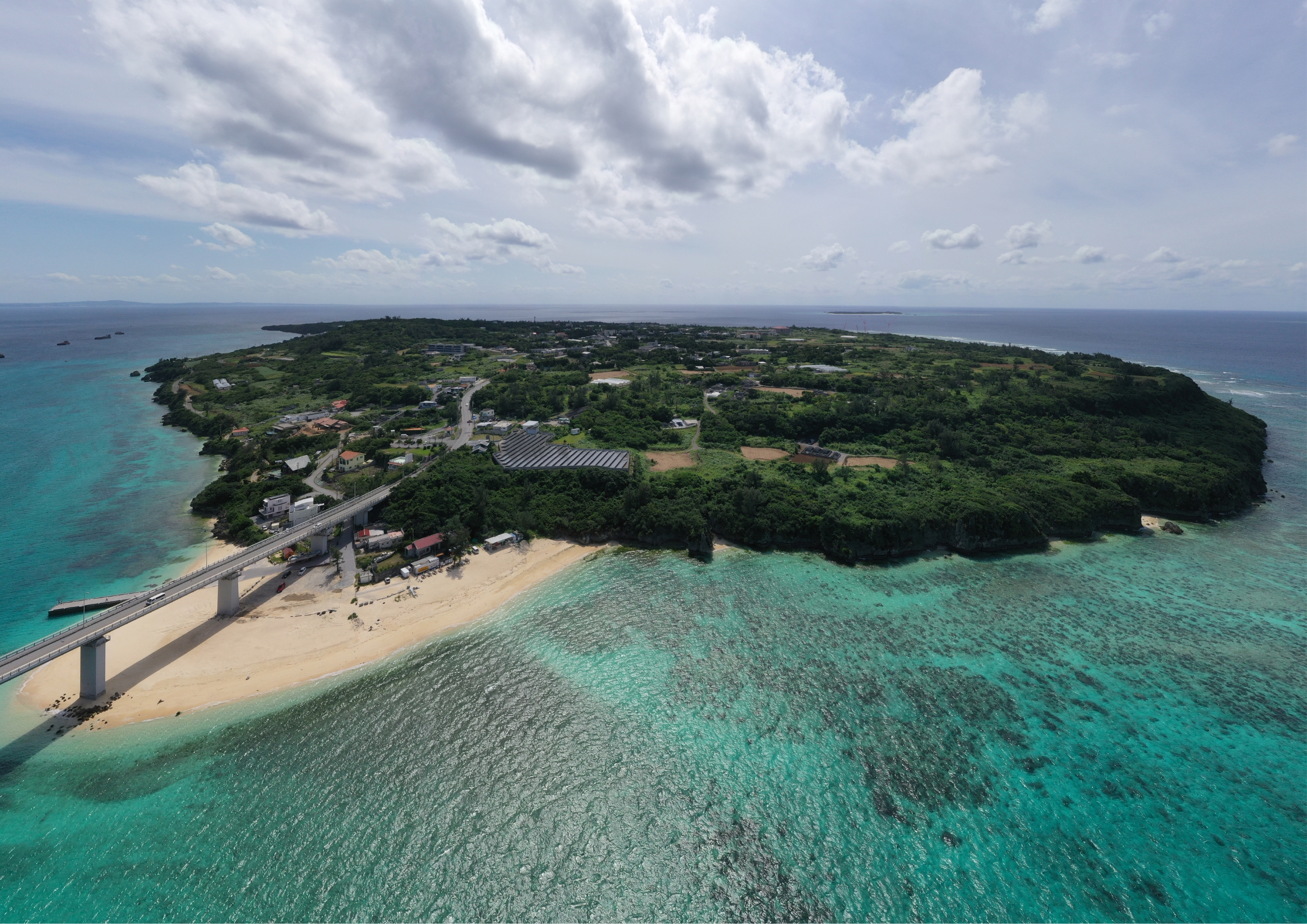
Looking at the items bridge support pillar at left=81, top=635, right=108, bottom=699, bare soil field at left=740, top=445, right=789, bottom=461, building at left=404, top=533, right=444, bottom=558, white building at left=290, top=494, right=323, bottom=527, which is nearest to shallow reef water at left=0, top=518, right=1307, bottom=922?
bridge support pillar at left=81, top=635, right=108, bottom=699

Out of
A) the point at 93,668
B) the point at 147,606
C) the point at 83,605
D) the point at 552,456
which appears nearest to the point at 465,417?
the point at 552,456

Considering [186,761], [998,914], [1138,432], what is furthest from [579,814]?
[1138,432]

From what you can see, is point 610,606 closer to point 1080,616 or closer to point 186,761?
point 186,761

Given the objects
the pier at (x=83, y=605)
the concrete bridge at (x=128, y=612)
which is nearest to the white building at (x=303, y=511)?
the concrete bridge at (x=128, y=612)

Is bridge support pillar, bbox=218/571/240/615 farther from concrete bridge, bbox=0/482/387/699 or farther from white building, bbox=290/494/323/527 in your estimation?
white building, bbox=290/494/323/527

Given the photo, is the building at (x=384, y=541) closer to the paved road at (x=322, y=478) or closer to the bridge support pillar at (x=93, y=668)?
the paved road at (x=322, y=478)

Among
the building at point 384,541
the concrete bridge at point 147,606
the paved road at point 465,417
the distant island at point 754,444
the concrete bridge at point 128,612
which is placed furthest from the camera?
the paved road at point 465,417
